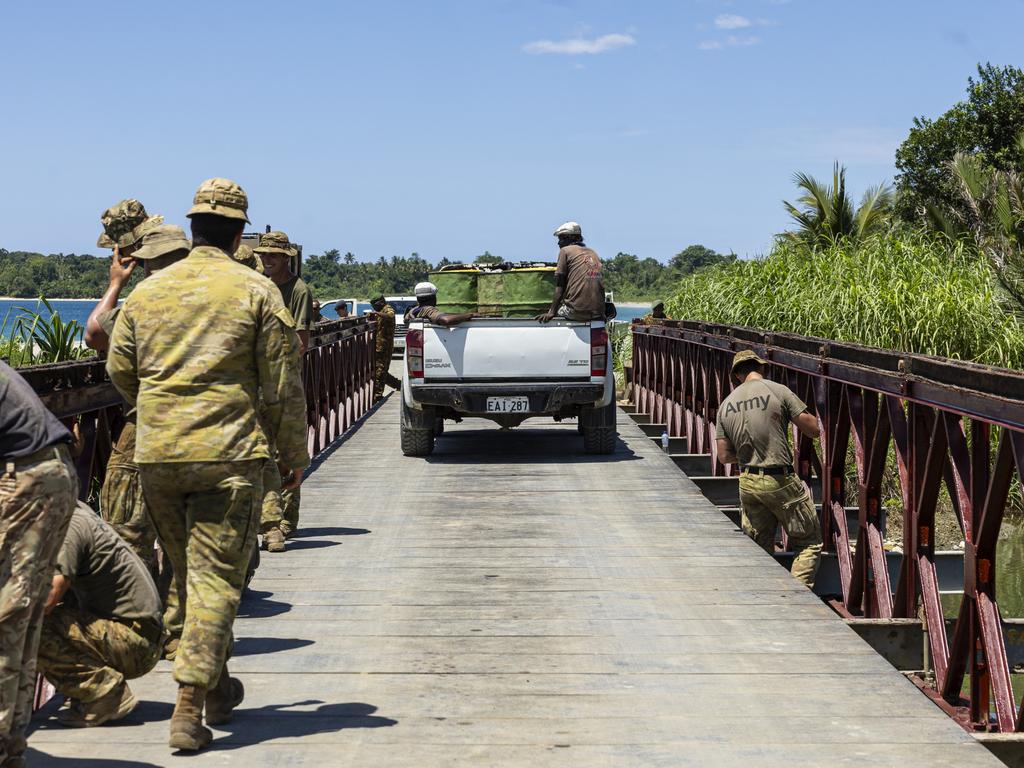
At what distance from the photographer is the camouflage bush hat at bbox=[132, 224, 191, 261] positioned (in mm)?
5430

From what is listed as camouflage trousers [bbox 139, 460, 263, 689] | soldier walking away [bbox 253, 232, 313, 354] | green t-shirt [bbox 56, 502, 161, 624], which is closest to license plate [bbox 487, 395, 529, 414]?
soldier walking away [bbox 253, 232, 313, 354]

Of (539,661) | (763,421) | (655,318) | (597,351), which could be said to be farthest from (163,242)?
(655,318)

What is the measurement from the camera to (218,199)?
4.95 m

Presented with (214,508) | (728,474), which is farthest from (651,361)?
(214,508)

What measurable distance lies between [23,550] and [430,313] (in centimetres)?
902

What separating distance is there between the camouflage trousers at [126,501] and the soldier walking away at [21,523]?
172 cm

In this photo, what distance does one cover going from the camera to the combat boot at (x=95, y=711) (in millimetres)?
4930

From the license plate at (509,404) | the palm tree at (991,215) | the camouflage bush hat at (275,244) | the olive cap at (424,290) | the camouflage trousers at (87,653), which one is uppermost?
the palm tree at (991,215)

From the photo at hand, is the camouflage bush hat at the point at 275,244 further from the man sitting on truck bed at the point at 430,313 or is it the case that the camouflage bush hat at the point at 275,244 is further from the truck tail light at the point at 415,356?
the truck tail light at the point at 415,356

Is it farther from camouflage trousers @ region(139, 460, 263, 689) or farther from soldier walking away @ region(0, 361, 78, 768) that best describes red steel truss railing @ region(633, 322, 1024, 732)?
soldier walking away @ region(0, 361, 78, 768)

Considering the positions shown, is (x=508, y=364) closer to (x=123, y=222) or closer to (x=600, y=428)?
(x=600, y=428)

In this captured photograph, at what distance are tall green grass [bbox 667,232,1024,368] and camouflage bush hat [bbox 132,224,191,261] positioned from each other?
39.4 feet

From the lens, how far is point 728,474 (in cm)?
1318

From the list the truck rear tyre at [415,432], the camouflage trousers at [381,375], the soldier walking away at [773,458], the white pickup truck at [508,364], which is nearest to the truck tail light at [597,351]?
the white pickup truck at [508,364]
